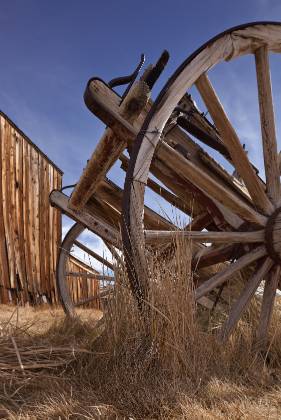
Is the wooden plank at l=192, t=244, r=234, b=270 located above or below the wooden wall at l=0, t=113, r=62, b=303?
below

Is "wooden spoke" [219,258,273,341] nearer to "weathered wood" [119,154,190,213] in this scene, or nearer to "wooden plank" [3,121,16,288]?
"weathered wood" [119,154,190,213]

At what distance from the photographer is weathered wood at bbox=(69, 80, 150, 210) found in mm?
2537

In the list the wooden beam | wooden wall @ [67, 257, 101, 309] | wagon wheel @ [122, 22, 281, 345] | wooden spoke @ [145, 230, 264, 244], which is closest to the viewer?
wagon wheel @ [122, 22, 281, 345]

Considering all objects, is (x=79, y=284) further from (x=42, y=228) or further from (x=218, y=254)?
(x=218, y=254)

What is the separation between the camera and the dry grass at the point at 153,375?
156cm

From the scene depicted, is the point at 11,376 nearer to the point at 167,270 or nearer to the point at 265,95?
the point at 167,270

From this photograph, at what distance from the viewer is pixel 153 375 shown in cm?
181

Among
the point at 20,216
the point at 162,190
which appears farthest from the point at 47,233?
the point at 162,190

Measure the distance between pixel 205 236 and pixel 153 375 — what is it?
984mm

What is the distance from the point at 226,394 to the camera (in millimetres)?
1771

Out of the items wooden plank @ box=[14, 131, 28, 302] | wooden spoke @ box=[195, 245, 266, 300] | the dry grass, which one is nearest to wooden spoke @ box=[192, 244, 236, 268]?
wooden spoke @ box=[195, 245, 266, 300]

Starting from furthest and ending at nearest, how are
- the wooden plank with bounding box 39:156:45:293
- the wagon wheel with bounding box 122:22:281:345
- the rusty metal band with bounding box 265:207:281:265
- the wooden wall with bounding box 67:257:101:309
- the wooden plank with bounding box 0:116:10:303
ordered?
the wooden wall with bounding box 67:257:101:309, the wooden plank with bounding box 39:156:45:293, the wooden plank with bounding box 0:116:10:303, the rusty metal band with bounding box 265:207:281:265, the wagon wheel with bounding box 122:22:281:345

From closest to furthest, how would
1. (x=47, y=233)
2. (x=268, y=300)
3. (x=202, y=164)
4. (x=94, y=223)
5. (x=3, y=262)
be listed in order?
1. (x=268, y=300)
2. (x=202, y=164)
3. (x=94, y=223)
4. (x=3, y=262)
5. (x=47, y=233)

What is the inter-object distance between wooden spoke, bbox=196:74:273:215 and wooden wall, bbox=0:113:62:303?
5780mm
